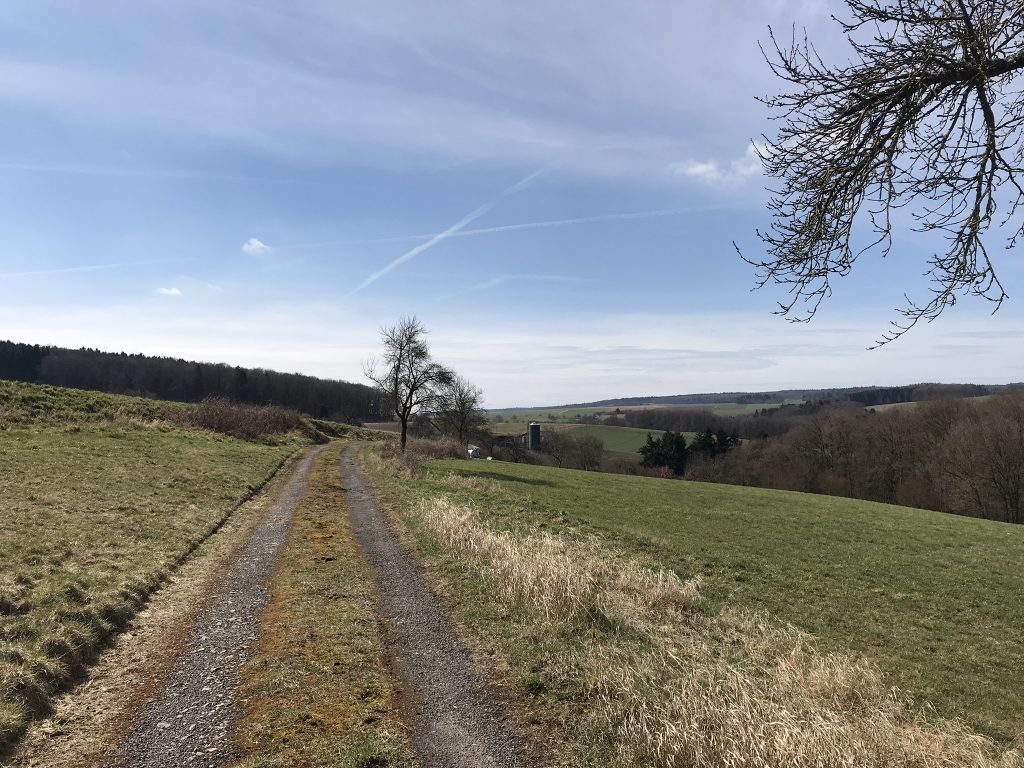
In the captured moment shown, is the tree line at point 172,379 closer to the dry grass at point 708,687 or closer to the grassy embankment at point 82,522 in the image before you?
the grassy embankment at point 82,522

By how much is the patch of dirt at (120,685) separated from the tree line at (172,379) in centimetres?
9293

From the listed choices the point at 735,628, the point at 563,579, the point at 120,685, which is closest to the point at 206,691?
the point at 120,685

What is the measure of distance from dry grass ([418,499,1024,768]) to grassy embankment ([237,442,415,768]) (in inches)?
91.0

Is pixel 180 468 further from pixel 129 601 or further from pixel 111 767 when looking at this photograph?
pixel 111 767

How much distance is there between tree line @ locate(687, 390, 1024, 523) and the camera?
160ft

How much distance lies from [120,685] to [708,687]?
7072mm

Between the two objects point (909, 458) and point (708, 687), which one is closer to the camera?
point (708, 687)

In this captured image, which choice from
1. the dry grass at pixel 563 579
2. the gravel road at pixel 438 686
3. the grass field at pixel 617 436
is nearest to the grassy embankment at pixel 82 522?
the gravel road at pixel 438 686

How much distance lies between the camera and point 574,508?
76.4ft

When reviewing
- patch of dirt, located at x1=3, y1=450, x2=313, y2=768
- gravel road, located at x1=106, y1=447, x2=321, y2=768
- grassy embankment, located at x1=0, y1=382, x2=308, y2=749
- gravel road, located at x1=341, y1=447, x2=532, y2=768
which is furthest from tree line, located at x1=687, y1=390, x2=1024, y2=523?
patch of dirt, located at x1=3, y1=450, x2=313, y2=768

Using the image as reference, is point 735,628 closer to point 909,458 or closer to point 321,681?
point 321,681

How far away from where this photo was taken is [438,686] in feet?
21.8

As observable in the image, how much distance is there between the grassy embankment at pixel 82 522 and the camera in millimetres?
6934

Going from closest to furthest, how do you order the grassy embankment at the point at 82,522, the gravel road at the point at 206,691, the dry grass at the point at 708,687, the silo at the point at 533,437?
the dry grass at the point at 708,687 → the gravel road at the point at 206,691 → the grassy embankment at the point at 82,522 → the silo at the point at 533,437
